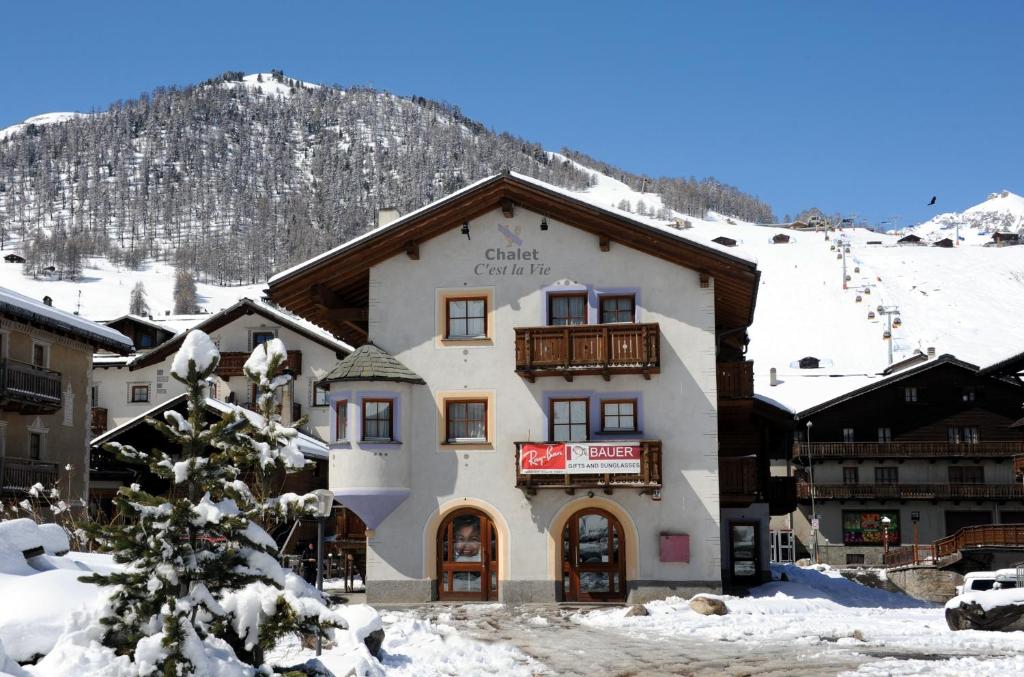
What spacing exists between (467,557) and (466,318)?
5995 mm

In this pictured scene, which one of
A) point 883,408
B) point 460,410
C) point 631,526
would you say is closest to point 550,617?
point 631,526

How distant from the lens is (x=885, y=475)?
214 ft

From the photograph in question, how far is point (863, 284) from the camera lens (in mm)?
135375

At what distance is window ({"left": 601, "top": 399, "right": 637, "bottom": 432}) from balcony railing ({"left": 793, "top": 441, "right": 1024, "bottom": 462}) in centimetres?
3616

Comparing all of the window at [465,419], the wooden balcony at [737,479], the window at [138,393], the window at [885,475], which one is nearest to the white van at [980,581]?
the wooden balcony at [737,479]

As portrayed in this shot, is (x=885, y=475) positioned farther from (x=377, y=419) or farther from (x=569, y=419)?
(x=377, y=419)

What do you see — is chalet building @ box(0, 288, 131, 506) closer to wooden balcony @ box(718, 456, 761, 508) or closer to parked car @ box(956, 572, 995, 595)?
wooden balcony @ box(718, 456, 761, 508)

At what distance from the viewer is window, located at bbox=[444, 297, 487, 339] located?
3070 centimetres

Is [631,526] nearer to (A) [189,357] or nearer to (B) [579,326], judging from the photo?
(B) [579,326]

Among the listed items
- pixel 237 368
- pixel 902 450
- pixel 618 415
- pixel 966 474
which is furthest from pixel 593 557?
pixel 966 474

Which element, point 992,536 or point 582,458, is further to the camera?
point 992,536

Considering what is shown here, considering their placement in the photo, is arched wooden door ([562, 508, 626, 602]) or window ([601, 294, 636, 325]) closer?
arched wooden door ([562, 508, 626, 602])

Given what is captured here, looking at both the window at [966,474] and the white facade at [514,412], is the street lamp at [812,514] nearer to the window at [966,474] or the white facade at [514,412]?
the window at [966,474]

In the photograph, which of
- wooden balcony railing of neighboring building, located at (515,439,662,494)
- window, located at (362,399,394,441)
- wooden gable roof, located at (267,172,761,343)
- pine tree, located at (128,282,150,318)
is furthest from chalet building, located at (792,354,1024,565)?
pine tree, located at (128,282,150,318)
